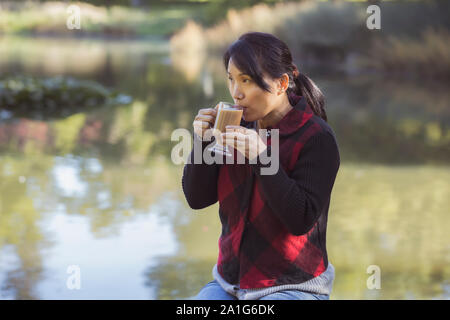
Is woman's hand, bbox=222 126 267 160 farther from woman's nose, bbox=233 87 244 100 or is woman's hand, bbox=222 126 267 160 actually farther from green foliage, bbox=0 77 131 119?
green foliage, bbox=0 77 131 119

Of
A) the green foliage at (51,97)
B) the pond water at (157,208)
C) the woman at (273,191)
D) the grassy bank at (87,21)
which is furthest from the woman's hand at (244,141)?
the grassy bank at (87,21)

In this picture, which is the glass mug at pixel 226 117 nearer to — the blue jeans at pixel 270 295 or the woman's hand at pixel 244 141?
the woman's hand at pixel 244 141

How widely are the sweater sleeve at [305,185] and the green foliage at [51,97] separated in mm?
8066

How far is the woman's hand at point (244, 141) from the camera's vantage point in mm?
1900

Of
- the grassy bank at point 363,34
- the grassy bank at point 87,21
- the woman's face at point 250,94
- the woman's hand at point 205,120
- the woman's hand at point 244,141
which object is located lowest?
the woman's hand at point 244,141

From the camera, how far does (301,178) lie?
6.57 feet

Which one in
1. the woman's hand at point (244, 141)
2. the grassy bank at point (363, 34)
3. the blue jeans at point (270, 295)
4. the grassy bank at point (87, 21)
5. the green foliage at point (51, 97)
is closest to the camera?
the woman's hand at point (244, 141)

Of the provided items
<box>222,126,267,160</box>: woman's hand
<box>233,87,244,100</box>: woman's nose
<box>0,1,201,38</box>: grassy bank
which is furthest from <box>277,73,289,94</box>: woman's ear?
<box>0,1,201,38</box>: grassy bank

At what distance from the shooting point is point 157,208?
510cm

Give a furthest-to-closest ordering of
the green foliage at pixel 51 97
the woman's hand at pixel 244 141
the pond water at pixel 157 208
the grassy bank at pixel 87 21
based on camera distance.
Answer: the grassy bank at pixel 87 21 → the green foliage at pixel 51 97 → the pond water at pixel 157 208 → the woman's hand at pixel 244 141

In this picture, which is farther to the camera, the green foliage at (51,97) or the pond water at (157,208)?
the green foliage at (51,97)

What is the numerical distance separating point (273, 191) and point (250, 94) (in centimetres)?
29

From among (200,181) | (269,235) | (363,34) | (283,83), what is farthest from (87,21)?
(269,235)

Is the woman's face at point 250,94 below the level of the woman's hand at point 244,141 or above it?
above
